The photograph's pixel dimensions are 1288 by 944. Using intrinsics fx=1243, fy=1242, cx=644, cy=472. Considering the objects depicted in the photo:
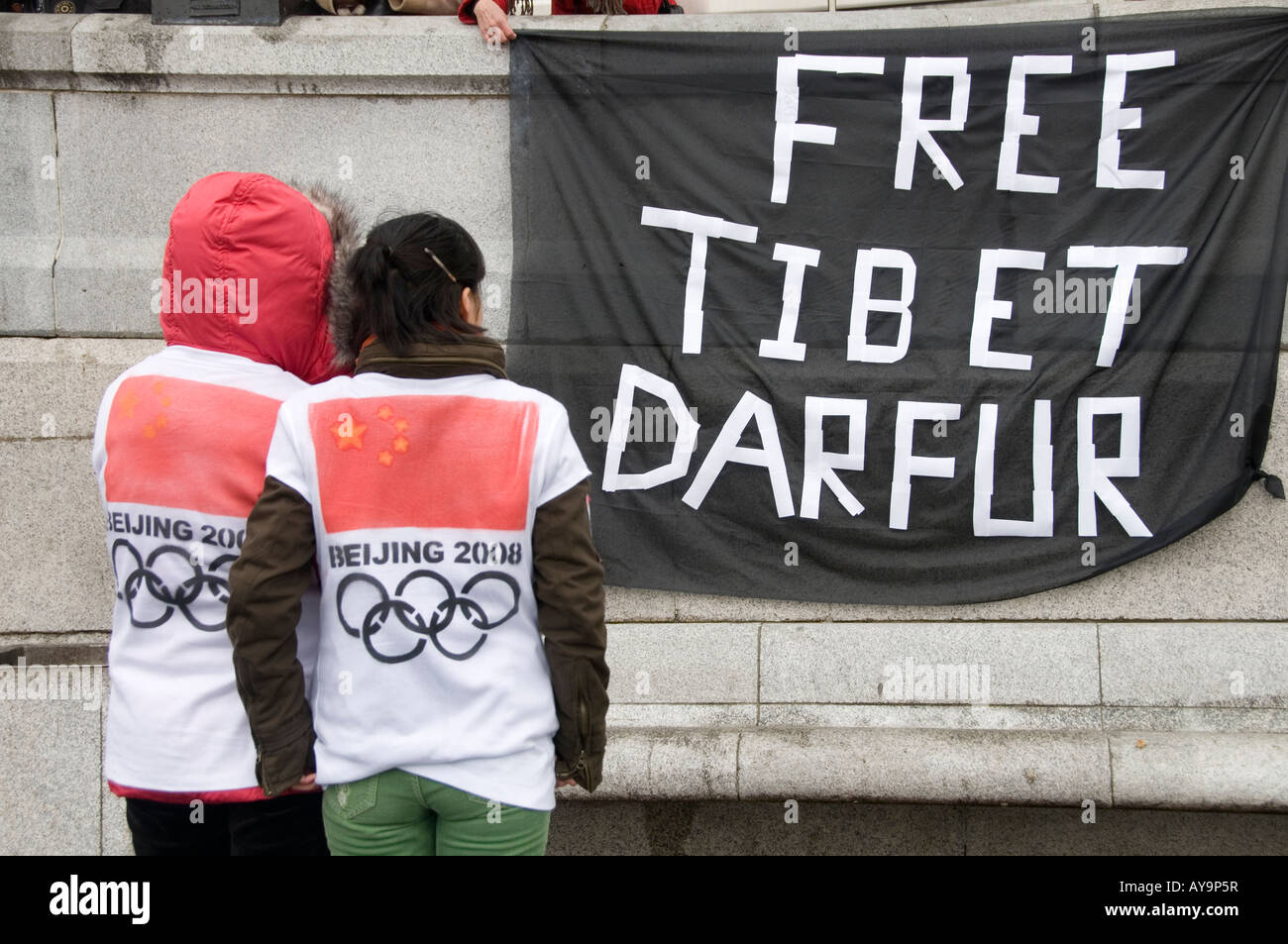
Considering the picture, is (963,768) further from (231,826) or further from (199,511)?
(199,511)

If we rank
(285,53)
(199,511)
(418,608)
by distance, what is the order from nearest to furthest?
(418,608), (199,511), (285,53)

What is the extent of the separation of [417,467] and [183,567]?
0.56 m

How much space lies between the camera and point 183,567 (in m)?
2.49

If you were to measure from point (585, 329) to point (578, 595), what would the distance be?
244cm

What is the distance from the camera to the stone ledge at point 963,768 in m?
4.30

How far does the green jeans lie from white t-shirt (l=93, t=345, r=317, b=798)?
282 millimetres

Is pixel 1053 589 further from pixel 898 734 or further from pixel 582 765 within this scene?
pixel 582 765

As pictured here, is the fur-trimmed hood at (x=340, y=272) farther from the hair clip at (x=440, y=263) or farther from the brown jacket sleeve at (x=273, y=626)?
the brown jacket sleeve at (x=273, y=626)

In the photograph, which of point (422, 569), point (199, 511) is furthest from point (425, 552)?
point (199, 511)

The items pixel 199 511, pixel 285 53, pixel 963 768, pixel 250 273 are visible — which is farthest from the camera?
pixel 285 53

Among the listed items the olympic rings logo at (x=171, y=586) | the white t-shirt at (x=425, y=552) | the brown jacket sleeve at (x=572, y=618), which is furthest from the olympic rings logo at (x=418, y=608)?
the olympic rings logo at (x=171, y=586)

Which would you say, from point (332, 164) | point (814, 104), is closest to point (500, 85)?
point (332, 164)

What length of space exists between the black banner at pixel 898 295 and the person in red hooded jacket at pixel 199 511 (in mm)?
2136

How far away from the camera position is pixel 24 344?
490 centimetres
